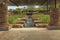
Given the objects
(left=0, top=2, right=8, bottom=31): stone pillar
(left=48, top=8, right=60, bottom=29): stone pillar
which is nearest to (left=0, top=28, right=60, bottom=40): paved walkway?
(left=0, top=2, right=8, bottom=31): stone pillar

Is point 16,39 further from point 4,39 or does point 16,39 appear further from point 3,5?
point 3,5

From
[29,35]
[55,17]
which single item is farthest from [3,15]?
[55,17]

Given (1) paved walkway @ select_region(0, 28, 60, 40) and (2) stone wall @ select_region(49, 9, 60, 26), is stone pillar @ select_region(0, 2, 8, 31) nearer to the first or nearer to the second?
(1) paved walkway @ select_region(0, 28, 60, 40)

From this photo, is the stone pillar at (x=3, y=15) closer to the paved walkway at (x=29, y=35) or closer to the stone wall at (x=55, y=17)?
the paved walkway at (x=29, y=35)

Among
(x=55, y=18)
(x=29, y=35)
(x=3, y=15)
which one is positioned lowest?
(x=29, y=35)

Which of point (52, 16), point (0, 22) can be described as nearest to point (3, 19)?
point (0, 22)

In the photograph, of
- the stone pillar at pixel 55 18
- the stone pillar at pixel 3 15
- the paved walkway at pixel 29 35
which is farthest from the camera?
the stone pillar at pixel 55 18

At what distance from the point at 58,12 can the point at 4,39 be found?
3.73m

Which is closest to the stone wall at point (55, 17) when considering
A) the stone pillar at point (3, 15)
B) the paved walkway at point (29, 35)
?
the paved walkway at point (29, 35)

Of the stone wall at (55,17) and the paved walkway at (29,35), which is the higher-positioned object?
the stone wall at (55,17)

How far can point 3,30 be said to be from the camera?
8.81m

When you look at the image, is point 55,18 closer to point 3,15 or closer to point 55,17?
point 55,17

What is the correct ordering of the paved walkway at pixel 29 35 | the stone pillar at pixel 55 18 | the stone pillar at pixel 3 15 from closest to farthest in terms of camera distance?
the paved walkway at pixel 29 35 < the stone pillar at pixel 3 15 < the stone pillar at pixel 55 18

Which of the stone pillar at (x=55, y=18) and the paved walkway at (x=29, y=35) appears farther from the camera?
the stone pillar at (x=55, y=18)
